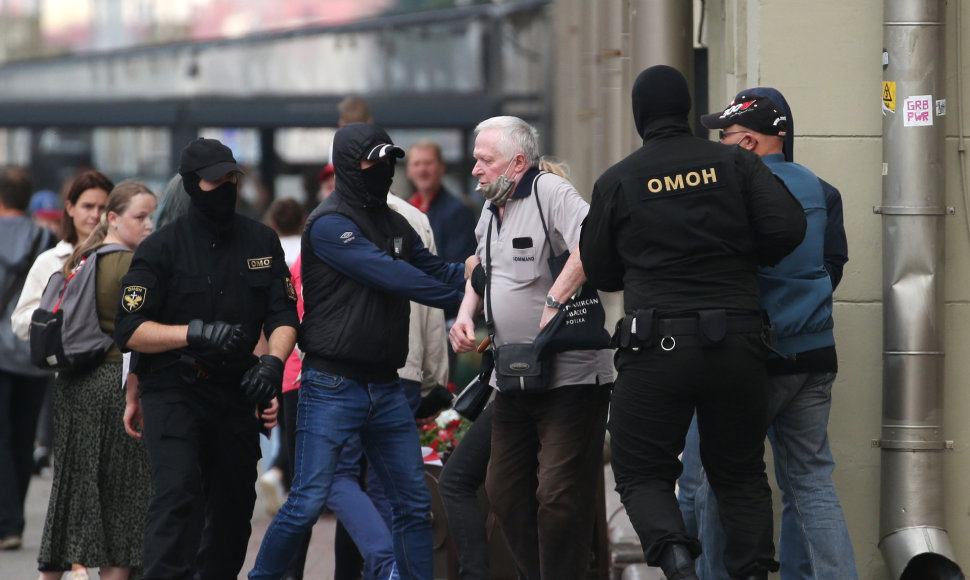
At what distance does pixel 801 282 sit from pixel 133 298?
7.74 ft

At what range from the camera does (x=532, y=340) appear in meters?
4.87

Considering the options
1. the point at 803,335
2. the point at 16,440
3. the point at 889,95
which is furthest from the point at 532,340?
the point at 16,440

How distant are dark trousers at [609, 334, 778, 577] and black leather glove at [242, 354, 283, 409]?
122 cm

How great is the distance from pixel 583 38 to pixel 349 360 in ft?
24.4

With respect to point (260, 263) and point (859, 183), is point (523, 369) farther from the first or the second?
point (859, 183)

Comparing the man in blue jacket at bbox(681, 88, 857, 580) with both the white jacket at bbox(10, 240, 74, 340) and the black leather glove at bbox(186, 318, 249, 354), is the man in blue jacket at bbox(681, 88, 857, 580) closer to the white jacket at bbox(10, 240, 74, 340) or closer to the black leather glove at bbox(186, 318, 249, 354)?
the black leather glove at bbox(186, 318, 249, 354)

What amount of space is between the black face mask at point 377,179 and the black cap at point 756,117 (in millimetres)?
1203

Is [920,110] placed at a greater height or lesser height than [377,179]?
Result: greater

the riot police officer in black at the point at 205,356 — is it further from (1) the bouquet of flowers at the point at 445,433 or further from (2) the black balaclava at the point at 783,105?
(2) the black balaclava at the point at 783,105

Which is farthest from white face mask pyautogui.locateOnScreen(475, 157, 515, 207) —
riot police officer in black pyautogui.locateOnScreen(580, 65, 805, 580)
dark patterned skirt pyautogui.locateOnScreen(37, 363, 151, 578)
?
dark patterned skirt pyautogui.locateOnScreen(37, 363, 151, 578)

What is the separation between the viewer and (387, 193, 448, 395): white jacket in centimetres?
591

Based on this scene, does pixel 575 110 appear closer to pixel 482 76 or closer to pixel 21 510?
pixel 482 76

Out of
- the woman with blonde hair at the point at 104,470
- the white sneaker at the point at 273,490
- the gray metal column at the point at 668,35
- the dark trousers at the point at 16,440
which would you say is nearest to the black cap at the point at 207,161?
the woman with blonde hair at the point at 104,470

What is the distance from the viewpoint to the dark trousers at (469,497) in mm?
5277
